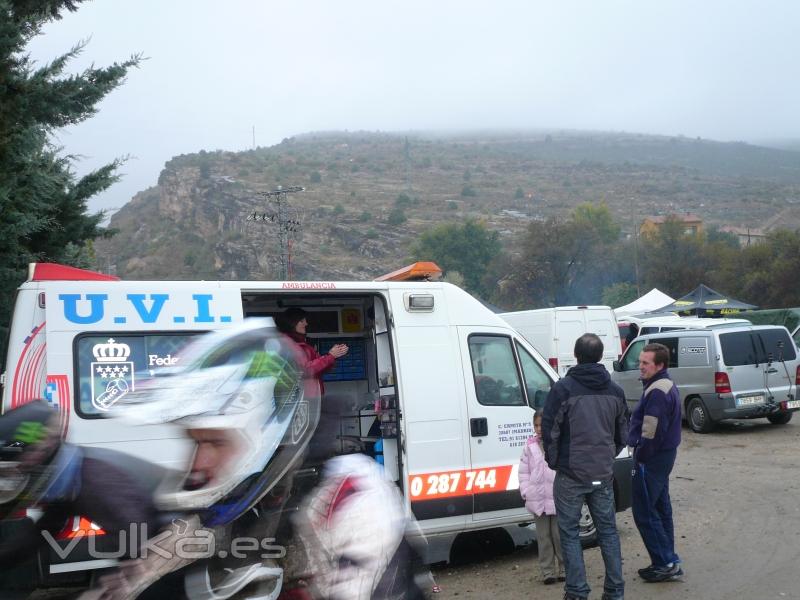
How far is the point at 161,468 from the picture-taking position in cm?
298

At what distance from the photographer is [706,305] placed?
31.9 m

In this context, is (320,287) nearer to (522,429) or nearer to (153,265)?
(522,429)

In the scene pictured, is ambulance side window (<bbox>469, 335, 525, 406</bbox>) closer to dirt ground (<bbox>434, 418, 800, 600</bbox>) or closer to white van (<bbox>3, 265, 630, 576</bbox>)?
white van (<bbox>3, 265, 630, 576</bbox>)

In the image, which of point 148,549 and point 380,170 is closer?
point 148,549

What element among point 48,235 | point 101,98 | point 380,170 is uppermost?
point 380,170

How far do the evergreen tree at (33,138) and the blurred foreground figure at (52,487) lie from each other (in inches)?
315

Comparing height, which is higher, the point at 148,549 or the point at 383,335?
the point at 383,335

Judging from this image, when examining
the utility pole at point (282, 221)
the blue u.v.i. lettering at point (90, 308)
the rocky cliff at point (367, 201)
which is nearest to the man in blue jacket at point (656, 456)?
the blue u.v.i. lettering at point (90, 308)

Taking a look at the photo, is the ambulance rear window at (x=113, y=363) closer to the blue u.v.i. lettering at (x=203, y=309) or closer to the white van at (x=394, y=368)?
the white van at (x=394, y=368)

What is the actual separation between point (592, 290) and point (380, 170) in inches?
2635

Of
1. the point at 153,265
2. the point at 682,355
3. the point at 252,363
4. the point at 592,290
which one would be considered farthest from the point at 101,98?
the point at 153,265

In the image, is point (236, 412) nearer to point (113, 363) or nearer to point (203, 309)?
point (113, 363)

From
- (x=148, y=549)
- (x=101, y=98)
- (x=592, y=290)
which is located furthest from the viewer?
(x=592, y=290)

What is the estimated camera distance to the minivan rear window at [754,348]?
15.1 metres
